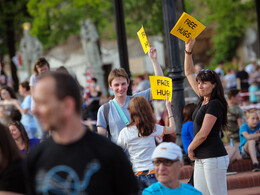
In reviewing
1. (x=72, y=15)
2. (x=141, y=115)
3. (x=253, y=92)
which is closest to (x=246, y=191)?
(x=141, y=115)

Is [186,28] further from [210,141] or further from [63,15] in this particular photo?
[63,15]

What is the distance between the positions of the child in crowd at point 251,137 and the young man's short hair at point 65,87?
20.0 feet

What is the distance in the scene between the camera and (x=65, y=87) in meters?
2.44

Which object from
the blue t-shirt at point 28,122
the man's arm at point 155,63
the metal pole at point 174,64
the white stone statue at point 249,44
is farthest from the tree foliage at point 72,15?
the man's arm at point 155,63

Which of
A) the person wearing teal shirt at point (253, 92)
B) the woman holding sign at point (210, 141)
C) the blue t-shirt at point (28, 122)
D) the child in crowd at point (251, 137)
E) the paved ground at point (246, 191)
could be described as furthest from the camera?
the person wearing teal shirt at point (253, 92)

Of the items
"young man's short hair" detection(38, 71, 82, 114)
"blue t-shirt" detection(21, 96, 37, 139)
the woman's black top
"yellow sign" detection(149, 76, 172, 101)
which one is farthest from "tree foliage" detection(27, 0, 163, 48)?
"young man's short hair" detection(38, 71, 82, 114)

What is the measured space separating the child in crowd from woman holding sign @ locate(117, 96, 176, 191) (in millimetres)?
3903

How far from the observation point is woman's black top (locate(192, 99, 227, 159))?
466 cm

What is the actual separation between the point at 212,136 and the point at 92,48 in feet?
72.4

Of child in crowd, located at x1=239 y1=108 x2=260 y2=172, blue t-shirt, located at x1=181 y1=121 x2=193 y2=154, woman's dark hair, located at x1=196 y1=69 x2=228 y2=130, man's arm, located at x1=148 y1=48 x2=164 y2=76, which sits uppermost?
man's arm, located at x1=148 y1=48 x2=164 y2=76

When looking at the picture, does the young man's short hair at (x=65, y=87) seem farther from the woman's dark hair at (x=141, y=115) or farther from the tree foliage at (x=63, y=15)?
the tree foliage at (x=63, y=15)

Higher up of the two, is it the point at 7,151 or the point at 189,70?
the point at 189,70

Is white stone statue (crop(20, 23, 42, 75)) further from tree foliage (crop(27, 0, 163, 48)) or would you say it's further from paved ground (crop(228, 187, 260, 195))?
paved ground (crop(228, 187, 260, 195))

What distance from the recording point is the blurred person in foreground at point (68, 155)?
95.1 inches
